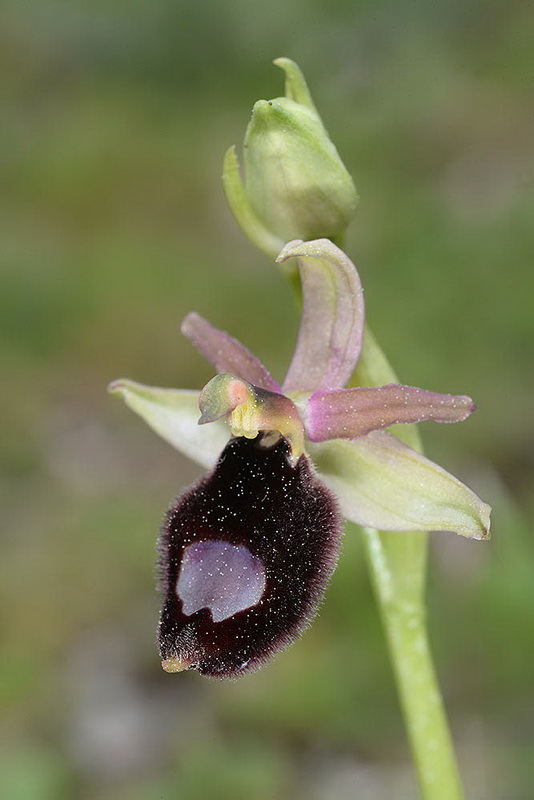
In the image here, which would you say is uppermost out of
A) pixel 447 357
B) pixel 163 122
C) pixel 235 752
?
pixel 163 122

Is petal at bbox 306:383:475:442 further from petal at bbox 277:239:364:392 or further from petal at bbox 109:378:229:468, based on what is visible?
petal at bbox 109:378:229:468

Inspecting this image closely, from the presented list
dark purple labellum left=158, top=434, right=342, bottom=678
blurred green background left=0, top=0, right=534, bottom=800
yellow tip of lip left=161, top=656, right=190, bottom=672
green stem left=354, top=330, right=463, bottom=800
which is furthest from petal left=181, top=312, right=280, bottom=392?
blurred green background left=0, top=0, right=534, bottom=800

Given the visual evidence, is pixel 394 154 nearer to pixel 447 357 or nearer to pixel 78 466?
pixel 447 357

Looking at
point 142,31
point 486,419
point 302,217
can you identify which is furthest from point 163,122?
point 302,217

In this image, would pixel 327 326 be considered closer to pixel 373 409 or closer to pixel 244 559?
pixel 373 409

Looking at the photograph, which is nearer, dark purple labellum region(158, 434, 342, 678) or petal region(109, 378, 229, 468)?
dark purple labellum region(158, 434, 342, 678)

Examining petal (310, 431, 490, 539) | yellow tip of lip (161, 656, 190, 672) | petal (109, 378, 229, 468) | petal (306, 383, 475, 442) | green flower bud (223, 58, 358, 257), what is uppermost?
green flower bud (223, 58, 358, 257)

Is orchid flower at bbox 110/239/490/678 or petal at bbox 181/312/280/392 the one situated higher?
petal at bbox 181/312/280/392

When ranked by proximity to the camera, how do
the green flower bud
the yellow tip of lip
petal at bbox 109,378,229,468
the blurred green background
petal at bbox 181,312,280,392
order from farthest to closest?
the blurred green background → petal at bbox 109,378,229,468 → petal at bbox 181,312,280,392 → the green flower bud → the yellow tip of lip
